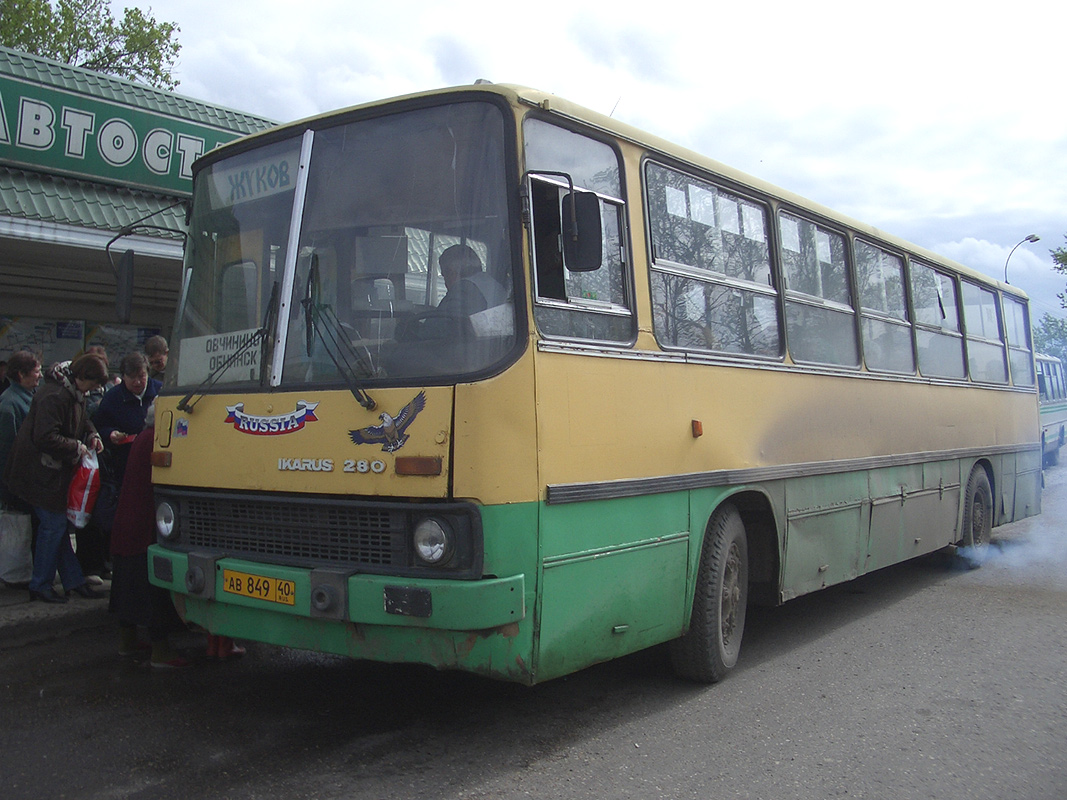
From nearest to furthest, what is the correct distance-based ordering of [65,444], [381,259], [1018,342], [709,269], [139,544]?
[381,259], [139,544], [709,269], [65,444], [1018,342]

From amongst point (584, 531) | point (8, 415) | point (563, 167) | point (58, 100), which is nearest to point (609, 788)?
point (584, 531)

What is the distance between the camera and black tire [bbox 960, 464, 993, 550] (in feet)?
32.2

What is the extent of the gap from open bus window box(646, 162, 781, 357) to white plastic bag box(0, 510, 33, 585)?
5.19 m

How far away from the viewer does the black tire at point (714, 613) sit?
538 centimetres

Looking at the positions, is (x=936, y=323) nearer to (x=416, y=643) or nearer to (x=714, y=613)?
(x=714, y=613)

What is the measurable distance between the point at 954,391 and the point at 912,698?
479 centimetres

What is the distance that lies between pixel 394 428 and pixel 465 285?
70 centimetres

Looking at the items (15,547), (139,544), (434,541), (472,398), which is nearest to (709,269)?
(472,398)

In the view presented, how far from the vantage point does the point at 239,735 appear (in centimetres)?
456

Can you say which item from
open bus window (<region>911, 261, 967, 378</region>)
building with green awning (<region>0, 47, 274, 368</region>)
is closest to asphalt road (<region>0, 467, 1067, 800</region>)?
open bus window (<region>911, 261, 967, 378</region>)

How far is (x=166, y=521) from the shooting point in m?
5.04

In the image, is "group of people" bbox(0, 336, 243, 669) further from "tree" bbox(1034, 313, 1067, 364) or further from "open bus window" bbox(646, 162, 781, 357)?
"tree" bbox(1034, 313, 1067, 364)

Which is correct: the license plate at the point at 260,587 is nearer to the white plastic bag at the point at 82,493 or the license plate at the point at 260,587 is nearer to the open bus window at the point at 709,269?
the open bus window at the point at 709,269

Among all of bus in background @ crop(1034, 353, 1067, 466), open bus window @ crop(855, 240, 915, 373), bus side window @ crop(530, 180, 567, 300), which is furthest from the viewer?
bus in background @ crop(1034, 353, 1067, 466)
